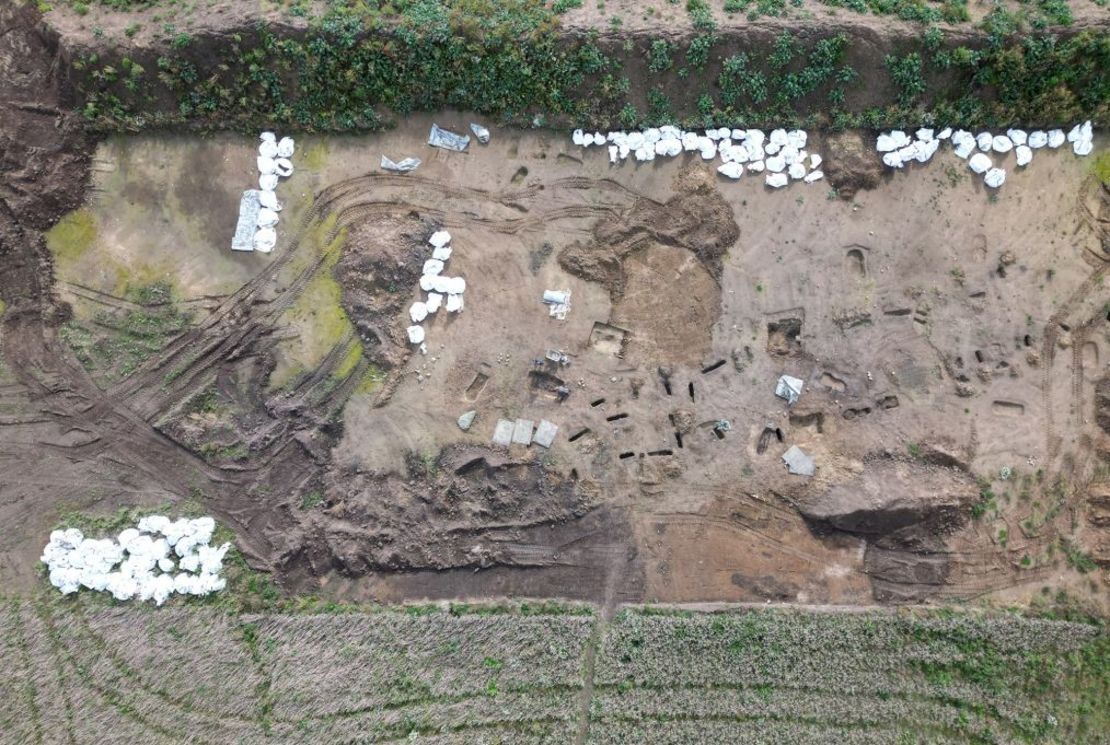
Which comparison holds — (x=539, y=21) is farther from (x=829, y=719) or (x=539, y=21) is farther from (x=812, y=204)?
(x=829, y=719)

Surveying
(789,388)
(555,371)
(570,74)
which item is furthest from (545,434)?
(570,74)

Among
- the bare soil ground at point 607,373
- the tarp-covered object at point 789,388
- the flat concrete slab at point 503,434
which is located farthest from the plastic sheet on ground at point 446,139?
A: the tarp-covered object at point 789,388

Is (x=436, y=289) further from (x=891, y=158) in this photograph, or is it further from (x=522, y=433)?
(x=891, y=158)

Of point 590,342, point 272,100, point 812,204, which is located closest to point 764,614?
point 590,342

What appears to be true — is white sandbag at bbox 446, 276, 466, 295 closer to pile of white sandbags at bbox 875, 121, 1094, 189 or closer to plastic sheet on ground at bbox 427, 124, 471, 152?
plastic sheet on ground at bbox 427, 124, 471, 152

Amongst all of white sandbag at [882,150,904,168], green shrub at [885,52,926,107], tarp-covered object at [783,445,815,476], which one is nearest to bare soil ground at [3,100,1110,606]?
tarp-covered object at [783,445,815,476]
